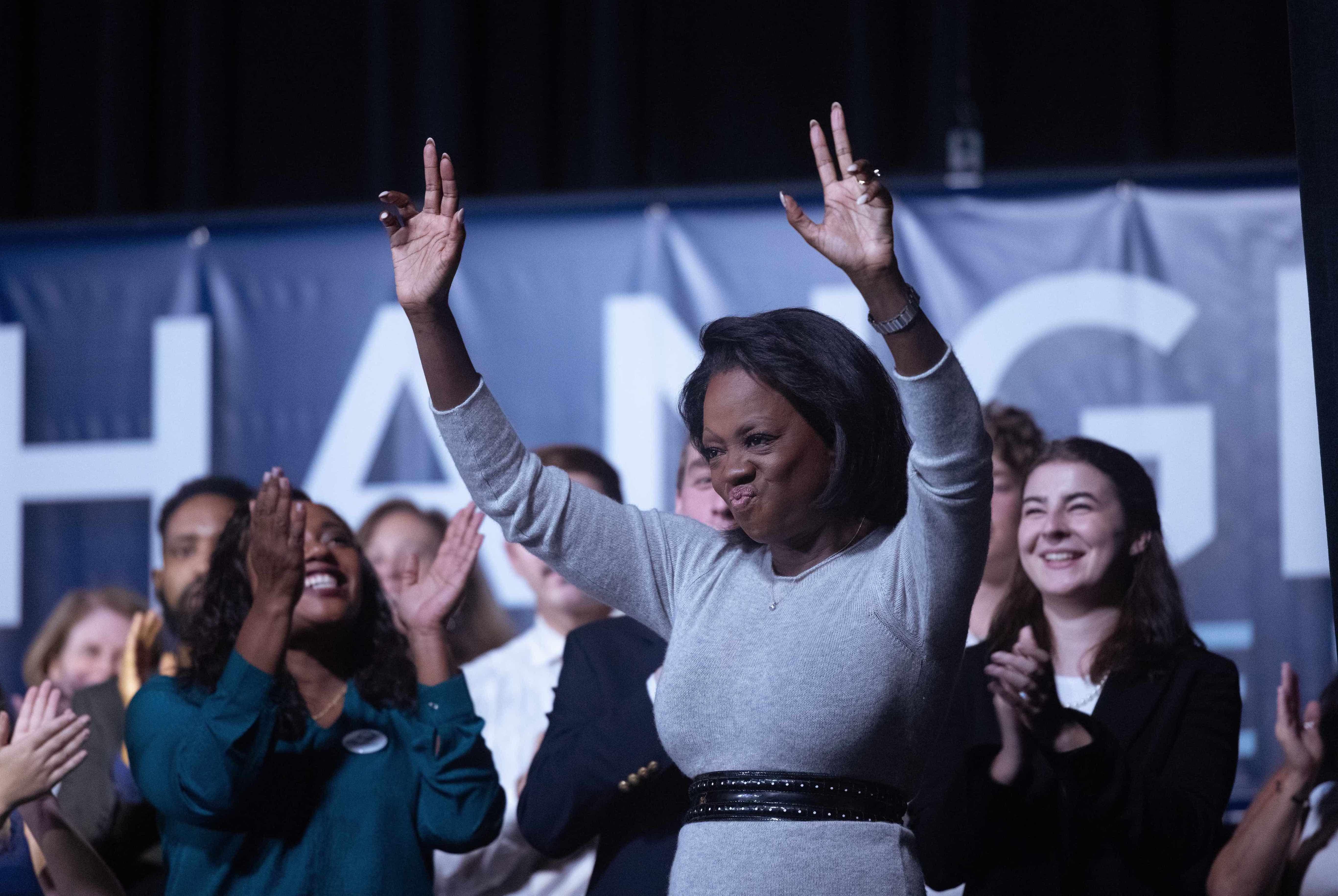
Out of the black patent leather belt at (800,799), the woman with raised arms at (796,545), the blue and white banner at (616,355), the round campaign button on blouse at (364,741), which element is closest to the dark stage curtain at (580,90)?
the blue and white banner at (616,355)

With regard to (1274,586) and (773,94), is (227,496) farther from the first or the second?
(1274,586)

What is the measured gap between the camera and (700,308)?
4.00 meters

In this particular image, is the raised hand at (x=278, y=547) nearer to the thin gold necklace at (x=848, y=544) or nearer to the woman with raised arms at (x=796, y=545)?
the woman with raised arms at (x=796, y=545)

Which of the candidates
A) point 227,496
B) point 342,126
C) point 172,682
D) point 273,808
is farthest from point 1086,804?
point 342,126

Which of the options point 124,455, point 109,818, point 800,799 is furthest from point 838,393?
point 124,455

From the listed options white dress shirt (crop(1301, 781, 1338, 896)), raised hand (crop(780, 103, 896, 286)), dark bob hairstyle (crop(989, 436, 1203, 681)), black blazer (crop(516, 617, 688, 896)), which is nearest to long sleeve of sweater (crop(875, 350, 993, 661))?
raised hand (crop(780, 103, 896, 286))

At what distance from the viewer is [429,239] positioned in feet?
5.83

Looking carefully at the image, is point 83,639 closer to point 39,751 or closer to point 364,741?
point 39,751

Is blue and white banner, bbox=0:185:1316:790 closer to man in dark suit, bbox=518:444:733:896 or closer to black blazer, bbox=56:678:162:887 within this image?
black blazer, bbox=56:678:162:887

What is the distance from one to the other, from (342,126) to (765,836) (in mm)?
3920

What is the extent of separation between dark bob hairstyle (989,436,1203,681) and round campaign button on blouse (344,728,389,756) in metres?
1.12

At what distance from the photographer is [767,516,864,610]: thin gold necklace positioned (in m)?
1.65

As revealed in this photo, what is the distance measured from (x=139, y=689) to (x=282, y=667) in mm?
483

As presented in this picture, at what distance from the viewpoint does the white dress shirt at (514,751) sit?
293 cm
